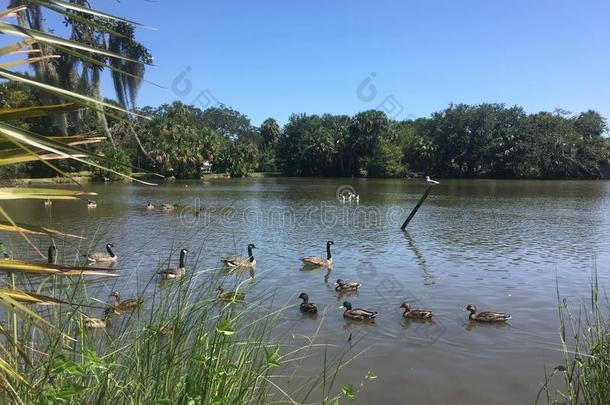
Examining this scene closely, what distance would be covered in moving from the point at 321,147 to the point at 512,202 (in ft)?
168

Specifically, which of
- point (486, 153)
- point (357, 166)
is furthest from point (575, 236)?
point (357, 166)

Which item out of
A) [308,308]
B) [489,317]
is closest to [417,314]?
[489,317]

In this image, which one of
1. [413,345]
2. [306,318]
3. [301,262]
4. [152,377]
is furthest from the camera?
[301,262]

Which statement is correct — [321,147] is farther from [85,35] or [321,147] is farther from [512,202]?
[85,35]

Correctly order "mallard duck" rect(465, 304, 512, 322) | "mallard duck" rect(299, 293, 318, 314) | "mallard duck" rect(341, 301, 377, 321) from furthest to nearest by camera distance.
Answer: "mallard duck" rect(299, 293, 318, 314)
"mallard duck" rect(341, 301, 377, 321)
"mallard duck" rect(465, 304, 512, 322)

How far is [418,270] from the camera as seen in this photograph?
13.1 meters

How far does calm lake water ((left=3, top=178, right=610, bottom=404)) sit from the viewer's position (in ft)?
21.8

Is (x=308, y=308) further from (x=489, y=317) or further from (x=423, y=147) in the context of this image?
(x=423, y=147)

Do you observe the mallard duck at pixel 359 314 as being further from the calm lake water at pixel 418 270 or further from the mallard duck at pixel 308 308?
the mallard duck at pixel 308 308

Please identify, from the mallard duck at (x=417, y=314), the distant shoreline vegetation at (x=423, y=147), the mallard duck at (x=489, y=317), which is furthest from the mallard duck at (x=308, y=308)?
the distant shoreline vegetation at (x=423, y=147)

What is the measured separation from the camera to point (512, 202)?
33125 mm

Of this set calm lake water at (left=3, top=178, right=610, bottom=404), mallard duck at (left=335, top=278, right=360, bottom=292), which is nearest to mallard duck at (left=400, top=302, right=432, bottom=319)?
calm lake water at (left=3, top=178, right=610, bottom=404)

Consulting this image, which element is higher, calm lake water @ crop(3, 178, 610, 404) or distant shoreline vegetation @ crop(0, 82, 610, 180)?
distant shoreline vegetation @ crop(0, 82, 610, 180)

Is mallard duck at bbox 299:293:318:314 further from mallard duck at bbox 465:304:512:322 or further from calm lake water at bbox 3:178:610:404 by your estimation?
mallard duck at bbox 465:304:512:322
